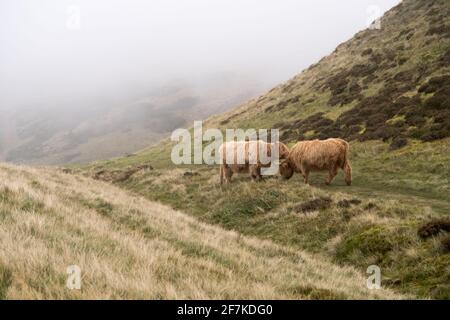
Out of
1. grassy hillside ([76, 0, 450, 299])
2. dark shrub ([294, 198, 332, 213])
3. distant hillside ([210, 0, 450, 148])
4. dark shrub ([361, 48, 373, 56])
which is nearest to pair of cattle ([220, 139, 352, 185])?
grassy hillside ([76, 0, 450, 299])

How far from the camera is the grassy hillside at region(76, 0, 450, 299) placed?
1205cm

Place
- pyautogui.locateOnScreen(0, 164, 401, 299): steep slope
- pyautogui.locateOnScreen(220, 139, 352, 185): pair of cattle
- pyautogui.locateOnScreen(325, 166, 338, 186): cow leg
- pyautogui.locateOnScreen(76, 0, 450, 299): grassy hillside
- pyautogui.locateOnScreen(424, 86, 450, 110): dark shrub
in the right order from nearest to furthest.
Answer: pyautogui.locateOnScreen(0, 164, 401, 299): steep slope < pyautogui.locateOnScreen(76, 0, 450, 299): grassy hillside < pyautogui.locateOnScreen(220, 139, 352, 185): pair of cattle < pyautogui.locateOnScreen(325, 166, 338, 186): cow leg < pyautogui.locateOnScreen(424, 86, 450, 110): dark shrub

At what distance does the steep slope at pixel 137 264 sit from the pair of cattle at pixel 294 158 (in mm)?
10799

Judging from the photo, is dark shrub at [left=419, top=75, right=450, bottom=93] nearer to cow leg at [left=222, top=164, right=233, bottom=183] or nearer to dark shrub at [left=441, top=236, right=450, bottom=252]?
cow leg at [left=222, top=164, right=233, bottom=183]

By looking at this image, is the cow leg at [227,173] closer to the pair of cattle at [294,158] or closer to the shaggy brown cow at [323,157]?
the pair of cattle at [294,158]

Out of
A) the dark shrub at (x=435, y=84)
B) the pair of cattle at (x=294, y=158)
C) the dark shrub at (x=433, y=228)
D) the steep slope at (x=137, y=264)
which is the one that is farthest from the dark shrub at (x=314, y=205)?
the dark shrub at (x=435, y=84)

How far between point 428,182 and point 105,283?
16.8 m

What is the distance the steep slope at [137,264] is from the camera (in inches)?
225

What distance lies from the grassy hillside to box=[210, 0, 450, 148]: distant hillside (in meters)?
0.14

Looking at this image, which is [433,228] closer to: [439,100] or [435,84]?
[439,100]

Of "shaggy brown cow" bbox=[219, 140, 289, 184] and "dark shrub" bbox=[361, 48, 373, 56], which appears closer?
"shaggy brown cow" bbox=[219, 140, 289, 184]

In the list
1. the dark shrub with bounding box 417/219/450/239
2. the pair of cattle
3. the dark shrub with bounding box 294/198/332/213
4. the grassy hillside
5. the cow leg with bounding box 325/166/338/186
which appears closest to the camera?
the dark shrub with bounding box 417/219/450/239

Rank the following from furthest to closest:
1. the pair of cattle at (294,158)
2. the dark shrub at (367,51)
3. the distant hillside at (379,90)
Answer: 1. the dark shrub at (367,51)
2. the distant hillside at (379,90)
3. the pair of cattle at (294,158)
